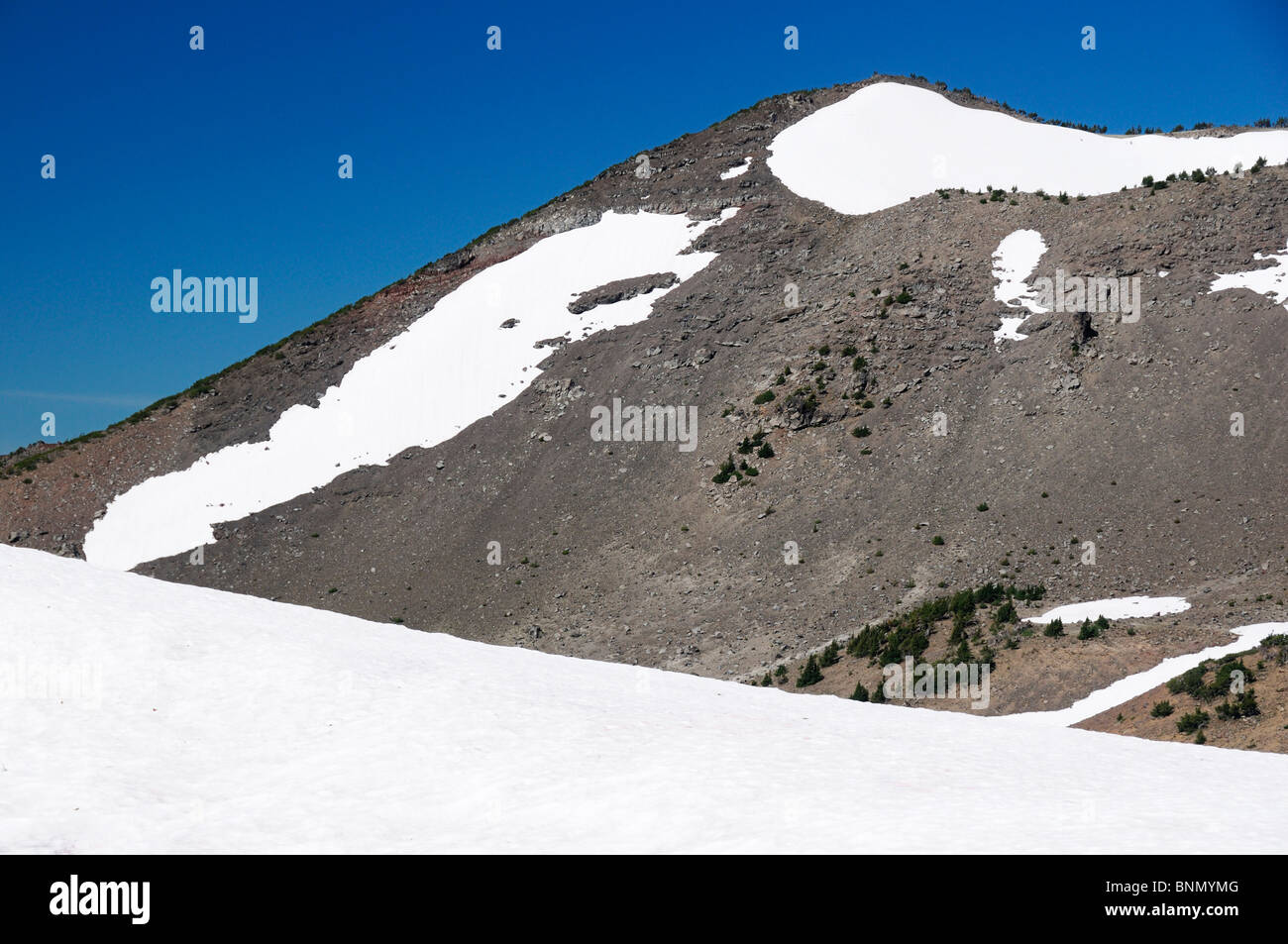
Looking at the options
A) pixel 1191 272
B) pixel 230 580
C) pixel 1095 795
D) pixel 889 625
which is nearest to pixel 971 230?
pixel 1191 272

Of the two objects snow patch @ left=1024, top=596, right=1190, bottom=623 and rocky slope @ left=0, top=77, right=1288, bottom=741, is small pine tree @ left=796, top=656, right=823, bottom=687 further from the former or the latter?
snow patch @ left=1024, top=596, right=1190, bottom=623

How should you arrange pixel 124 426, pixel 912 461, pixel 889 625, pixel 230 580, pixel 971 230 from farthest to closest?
pixel 124 426 < pixel 971 230 < pixel 230 580 < pixel 912 461 < pixel 889 625

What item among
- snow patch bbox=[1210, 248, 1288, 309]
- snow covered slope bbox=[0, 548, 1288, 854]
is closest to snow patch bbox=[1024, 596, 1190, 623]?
snow covered slope bbox=[0, 548, 1288, 854]

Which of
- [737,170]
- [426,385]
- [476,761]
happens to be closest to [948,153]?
[737,170]

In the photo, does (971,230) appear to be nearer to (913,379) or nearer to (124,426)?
(913,379)

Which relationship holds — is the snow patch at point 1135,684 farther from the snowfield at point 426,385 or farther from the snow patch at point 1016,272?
the snowfield at point 426,385
